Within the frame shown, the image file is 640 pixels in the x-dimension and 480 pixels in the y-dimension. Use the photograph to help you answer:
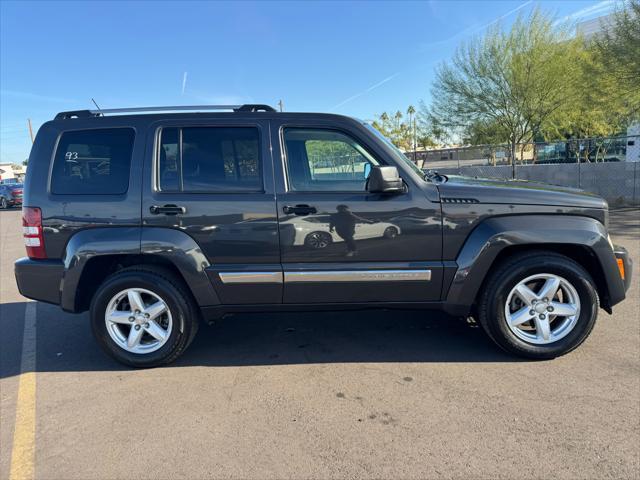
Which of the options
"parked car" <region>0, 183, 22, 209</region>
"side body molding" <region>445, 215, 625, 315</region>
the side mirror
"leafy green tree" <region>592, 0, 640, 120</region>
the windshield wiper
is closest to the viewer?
the side mirror

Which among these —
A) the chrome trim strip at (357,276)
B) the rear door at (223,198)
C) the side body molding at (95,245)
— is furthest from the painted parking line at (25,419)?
the chrome trim strip at (357,276)

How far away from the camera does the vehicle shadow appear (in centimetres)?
373

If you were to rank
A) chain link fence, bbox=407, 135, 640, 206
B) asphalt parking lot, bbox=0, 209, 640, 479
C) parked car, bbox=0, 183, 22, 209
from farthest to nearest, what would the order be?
parked car, bbox=0, 183, 22, 209 < chain link fence, bbox=407, 135, 640, 206 < asphalt parking lot, bbox=0, 209, 640, 479

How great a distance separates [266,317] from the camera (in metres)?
4.84

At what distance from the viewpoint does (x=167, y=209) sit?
11.3 ft

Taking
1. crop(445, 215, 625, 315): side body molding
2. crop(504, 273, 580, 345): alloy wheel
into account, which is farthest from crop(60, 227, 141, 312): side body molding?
crop(504, 273, 580, 345): alloy wheel


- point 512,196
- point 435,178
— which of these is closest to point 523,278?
point 512,196

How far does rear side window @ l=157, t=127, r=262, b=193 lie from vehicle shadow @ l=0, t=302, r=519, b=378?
149 cm

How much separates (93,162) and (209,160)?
3.15ft

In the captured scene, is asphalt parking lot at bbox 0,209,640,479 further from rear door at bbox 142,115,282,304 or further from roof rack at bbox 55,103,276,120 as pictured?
roof rack at bbox 55,103,276,120

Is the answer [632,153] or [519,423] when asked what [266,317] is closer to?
[519,423]

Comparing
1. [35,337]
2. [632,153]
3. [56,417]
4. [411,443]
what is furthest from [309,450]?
[632,153]

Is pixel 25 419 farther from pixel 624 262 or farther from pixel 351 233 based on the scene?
pixel 624 262

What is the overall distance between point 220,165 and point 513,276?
2495 mm
